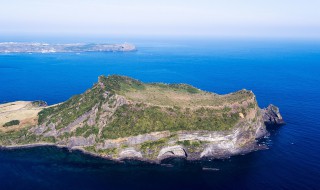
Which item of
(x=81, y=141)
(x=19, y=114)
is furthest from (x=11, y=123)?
(x=81, y=141)

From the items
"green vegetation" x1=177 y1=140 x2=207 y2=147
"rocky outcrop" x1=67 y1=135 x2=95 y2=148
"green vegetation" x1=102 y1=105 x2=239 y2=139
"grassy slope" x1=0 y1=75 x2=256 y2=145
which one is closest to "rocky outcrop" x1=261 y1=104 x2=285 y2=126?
"grassy slope" x1=0 y1=75 x2=256 y2=145

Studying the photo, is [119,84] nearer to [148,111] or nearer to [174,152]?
[148,111]

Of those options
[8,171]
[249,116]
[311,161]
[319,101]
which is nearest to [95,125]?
[8,171]

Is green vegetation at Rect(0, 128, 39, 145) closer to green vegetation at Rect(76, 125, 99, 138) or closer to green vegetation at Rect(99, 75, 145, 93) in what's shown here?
green vegetation at Rect(76, 125, 99, 138)

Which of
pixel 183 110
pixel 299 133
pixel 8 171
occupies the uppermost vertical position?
pixel 183 110

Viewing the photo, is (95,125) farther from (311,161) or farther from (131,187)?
(311,161)

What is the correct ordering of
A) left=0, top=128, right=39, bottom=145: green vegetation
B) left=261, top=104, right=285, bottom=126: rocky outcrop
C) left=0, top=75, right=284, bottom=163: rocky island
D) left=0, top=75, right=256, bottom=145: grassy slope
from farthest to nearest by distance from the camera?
1. left=261, top=104, right=285, bottom=126: rocky outcrop
2. left=0, top=128, right=39, bottom=145: green vegetation
3. left=0, top=75, right=256, bottom=145: grassy slope
4. left=0, top=75, right=284, bottom=163: rocky island
